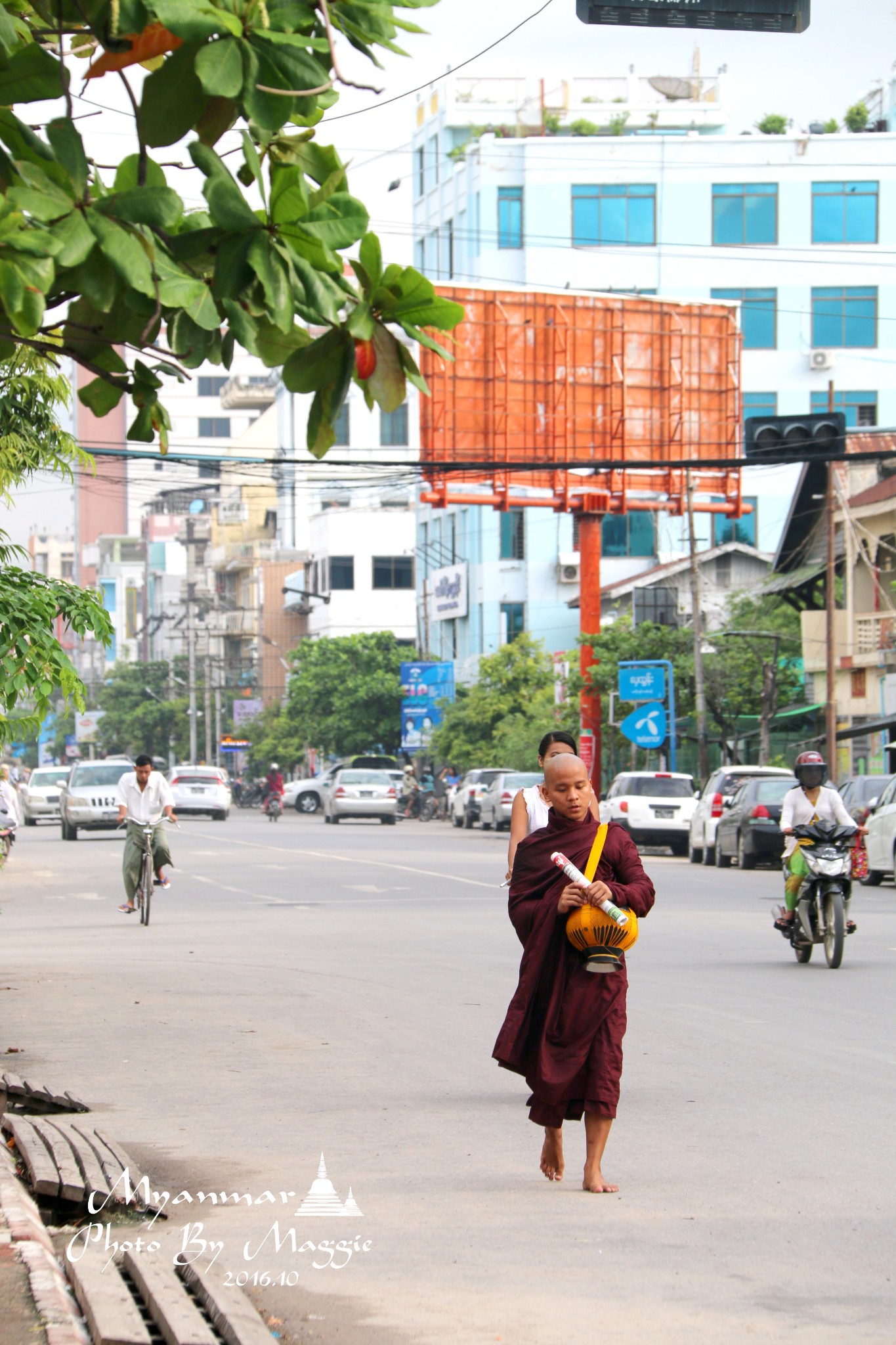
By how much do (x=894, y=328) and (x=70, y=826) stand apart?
38.8 metres

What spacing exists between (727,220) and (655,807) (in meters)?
36.3

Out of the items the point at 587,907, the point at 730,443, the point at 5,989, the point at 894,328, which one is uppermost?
the point at 894,328

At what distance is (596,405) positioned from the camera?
4156cm

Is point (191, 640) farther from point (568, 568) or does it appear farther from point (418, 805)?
point (418, 805)

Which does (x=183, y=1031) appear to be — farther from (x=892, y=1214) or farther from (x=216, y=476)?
(x=216, y=476)

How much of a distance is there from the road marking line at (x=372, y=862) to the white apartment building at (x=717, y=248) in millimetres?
30978

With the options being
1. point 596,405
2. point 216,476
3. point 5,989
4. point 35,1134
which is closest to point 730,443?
point 596,405

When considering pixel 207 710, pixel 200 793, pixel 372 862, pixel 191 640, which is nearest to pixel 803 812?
pixel 372 862

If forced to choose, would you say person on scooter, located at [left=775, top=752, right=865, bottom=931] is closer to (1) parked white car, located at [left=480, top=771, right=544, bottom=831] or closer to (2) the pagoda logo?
(2) the pagoda logo

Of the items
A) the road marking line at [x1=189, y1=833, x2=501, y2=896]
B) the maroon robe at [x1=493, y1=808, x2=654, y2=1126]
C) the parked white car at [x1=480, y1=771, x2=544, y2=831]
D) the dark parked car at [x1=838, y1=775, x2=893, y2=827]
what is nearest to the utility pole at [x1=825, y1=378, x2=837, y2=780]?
the dark parked car at [x1=838, y1=775, x2=893, y2=827]

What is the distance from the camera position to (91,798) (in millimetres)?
40156

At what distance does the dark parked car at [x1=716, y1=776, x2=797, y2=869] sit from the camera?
29344 millimetres

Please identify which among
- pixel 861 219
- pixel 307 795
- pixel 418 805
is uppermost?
pixel 861 219

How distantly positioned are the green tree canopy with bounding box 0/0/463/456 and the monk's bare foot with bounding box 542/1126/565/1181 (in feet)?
11.0
